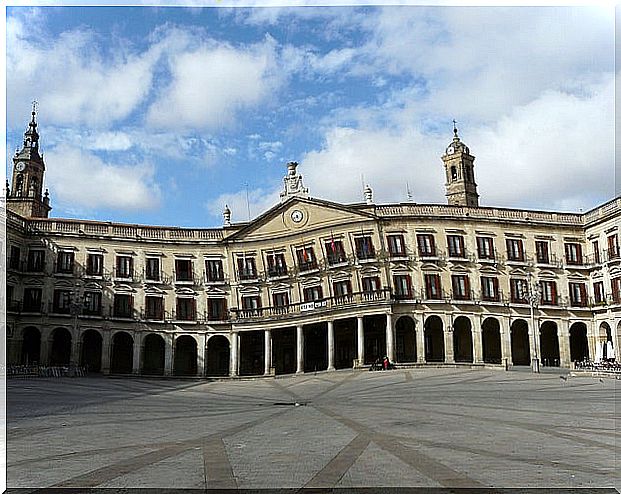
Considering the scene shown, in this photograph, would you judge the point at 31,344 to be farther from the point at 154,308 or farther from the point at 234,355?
the point at 234,355

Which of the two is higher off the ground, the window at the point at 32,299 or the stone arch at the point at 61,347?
the window at the point at 32,299

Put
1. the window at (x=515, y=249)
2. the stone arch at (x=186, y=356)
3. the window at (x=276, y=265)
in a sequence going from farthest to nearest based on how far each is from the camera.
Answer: the stone arch at (x=186, y=356) < the window at (x=276, y=265) < the window at (x=515, y=249)

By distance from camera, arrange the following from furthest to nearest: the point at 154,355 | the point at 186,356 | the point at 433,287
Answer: the point at 186,356
the point at 154,355
the point at 433,287

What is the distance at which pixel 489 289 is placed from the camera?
58812mm

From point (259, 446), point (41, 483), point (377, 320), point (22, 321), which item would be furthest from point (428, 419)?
point (22, 321)

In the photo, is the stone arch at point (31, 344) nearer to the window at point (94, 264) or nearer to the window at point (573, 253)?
the window at point (94, 264)

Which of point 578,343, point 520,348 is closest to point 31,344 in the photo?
point 520,348

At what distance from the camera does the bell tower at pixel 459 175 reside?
257 ft

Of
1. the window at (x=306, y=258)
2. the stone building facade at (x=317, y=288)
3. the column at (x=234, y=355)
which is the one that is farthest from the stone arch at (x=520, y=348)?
the column at (x=234, y=355)

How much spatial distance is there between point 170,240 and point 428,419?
49.7 m

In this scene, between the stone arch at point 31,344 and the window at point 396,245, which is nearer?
the window at point 396,245

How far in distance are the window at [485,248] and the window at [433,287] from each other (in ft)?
15.4

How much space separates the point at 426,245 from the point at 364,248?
5.66 meters

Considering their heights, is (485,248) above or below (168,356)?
above
